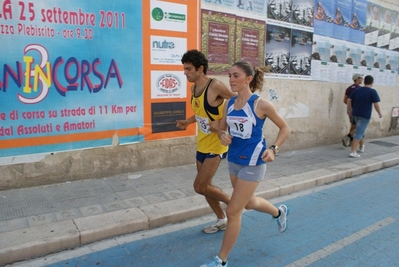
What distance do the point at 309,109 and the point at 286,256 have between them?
20.2 ft

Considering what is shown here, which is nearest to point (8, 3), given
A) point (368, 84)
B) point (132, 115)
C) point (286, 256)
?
point (132, 115)

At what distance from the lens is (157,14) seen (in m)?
5.95

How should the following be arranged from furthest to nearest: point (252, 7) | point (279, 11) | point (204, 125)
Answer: point (279, 11), point (252, 7), point (204, 125)

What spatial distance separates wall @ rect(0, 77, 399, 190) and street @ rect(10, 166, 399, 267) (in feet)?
6.58

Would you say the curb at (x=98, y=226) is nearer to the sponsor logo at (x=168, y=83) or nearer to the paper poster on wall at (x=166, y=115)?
the paper poster on wall at (x=166, y=115)

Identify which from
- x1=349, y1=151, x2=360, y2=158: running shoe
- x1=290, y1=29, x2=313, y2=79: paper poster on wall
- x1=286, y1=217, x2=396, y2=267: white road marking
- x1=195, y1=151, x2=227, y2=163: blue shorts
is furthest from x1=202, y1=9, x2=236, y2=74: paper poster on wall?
x1=286, y1=217, x2=396, y2=267: white road marking

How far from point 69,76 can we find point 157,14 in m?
1.98

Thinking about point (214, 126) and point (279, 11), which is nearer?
point (214, 126)

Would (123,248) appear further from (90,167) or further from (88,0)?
(88,0)

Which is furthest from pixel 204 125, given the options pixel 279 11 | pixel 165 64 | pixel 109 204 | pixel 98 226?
pixel 279 11

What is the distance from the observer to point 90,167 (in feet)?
18.1

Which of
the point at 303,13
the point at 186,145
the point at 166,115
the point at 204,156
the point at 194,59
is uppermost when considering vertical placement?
the point at 303,13

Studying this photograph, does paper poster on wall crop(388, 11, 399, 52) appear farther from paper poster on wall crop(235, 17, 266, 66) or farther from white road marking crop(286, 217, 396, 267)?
white road marking crop(286, 217, 396, 267)

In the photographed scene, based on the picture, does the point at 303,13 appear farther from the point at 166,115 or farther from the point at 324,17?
the point at 166,115
